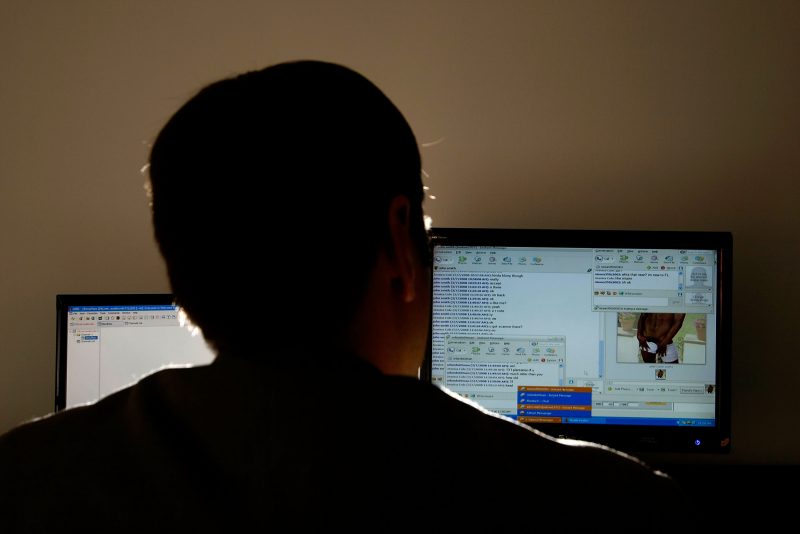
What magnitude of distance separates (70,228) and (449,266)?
2.52 ft

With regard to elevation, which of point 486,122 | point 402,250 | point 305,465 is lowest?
point 305,465

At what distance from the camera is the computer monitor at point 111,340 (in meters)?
1.45

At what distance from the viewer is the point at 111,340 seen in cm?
145

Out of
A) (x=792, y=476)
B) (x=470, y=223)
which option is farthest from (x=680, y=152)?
(x=792, y=476)

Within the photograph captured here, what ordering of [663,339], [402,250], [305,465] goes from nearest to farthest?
[305,465], [402,250], [663,339]

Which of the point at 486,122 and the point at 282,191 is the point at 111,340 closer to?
the point at 486,122

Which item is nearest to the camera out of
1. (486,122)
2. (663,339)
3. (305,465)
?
(305,465)

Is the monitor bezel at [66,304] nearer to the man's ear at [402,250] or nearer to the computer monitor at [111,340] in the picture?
the computer monitor at [111,340]

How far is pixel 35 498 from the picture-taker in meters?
0.51

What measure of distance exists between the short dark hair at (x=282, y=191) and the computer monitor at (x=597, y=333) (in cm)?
84

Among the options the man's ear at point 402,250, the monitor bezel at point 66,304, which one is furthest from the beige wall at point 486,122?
the man's ear at point 402,250

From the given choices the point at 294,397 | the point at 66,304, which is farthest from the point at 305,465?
the point at 66,304

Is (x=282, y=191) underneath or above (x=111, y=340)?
above

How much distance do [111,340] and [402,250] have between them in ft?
3.37
